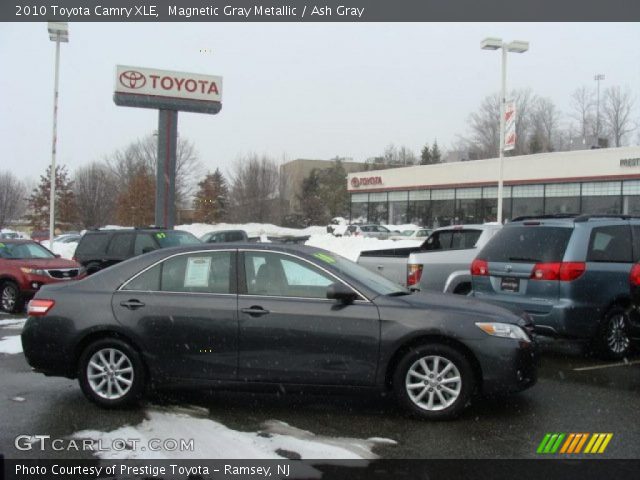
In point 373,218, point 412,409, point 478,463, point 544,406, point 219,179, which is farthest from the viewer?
point 219,179

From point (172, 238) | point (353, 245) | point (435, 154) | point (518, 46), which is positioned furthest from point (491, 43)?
point (435, 154)

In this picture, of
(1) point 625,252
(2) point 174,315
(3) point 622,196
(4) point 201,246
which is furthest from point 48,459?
(3) point 622,196

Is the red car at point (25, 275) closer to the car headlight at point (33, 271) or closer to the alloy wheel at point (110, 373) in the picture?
the car headlight at point (33, 271)

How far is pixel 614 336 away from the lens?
26.2 ft

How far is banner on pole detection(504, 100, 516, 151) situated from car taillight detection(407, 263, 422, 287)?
42.8ft

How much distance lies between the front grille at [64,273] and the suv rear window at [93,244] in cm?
75

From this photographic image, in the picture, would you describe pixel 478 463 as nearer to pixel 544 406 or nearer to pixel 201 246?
pixel 544 406

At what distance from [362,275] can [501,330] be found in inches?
54.8

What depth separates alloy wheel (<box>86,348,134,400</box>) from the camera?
5.76 metres

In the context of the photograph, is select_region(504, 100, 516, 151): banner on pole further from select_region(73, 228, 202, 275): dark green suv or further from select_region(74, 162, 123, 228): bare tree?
select_region(74, 162, 123, 228): bare tree

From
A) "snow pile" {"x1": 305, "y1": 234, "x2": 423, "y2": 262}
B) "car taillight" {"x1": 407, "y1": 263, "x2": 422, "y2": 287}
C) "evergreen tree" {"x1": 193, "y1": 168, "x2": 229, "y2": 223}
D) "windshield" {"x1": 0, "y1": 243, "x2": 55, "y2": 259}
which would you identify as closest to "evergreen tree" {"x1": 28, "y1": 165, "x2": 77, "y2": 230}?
"evergreen tree" {"x1": 193, "y1": 168, "x2": 229, "y2": 223}

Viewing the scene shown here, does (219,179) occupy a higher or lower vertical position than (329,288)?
higher

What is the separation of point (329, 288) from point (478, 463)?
189cm

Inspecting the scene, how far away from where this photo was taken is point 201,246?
237 inches
